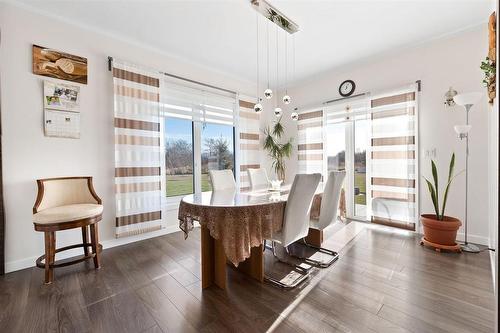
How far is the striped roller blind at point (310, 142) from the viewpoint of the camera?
169 inches

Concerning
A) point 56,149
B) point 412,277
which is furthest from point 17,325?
point 412,277

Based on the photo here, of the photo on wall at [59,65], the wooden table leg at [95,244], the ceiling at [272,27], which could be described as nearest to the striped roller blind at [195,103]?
the ceiling at [272,27]

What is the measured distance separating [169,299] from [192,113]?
279 cm

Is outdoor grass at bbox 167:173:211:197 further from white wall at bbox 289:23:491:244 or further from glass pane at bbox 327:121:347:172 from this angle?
white wall at bbox 289:23:491:244

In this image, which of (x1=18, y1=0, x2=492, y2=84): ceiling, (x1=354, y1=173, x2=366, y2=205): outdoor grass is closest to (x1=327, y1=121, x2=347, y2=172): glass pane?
(x1=354, y1=173, x2=366, y2=205): outdoor grass

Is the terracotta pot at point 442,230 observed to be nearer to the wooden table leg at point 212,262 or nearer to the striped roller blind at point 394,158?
the striped roller blind at point 394,158

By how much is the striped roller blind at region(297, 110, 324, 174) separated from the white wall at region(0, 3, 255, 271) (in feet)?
10.8

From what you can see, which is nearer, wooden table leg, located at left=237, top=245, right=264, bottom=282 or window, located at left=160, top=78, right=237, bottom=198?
wooden table leg, located at left=237, top=245, right=264, bottom=282

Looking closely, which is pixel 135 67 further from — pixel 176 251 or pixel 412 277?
pixel 412 277

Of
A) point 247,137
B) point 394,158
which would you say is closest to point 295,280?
point 394,158

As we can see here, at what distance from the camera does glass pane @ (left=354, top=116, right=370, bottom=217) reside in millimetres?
3775

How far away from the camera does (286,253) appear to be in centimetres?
256

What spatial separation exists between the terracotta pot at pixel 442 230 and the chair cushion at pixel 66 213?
12.3 ft

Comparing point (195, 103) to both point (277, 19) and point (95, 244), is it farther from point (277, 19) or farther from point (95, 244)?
point (95, 244)
